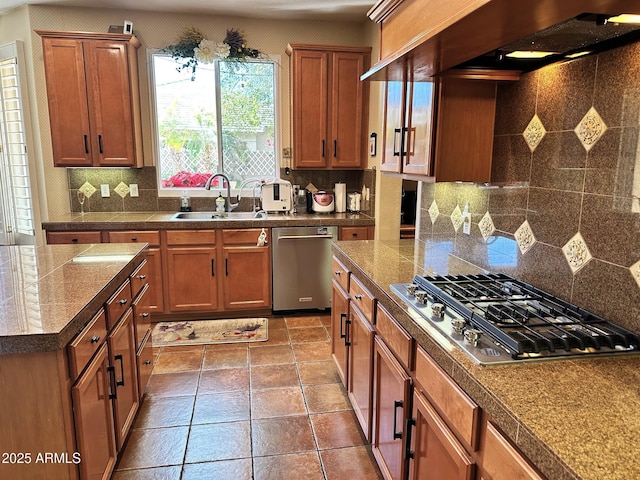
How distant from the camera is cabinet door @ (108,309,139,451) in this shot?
80.9 inches

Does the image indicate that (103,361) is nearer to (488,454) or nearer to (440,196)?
(488,454)

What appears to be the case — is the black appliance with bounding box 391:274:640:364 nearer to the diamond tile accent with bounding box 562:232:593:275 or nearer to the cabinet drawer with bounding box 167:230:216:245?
the diamond tile accent with bounding box 562:232:593:275

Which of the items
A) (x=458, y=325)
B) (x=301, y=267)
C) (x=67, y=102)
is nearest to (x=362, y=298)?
(x=458, y=325)

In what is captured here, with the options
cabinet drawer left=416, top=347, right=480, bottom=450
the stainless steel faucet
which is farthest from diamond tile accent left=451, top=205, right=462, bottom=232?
the stainless steel faucet

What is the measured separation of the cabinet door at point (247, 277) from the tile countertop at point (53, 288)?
4.21ft

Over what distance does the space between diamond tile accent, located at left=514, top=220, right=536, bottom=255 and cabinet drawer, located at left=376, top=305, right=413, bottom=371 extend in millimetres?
653

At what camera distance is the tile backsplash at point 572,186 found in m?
1.43

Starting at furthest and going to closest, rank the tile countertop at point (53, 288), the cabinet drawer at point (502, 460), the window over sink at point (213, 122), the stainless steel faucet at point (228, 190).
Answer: the window over sink at point (213, 122), the stainless steel faucet at point (228, 190), the tile countertop at point (53, 288), the cabinet drawer at point (502, 460)

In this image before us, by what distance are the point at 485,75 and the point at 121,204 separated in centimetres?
356

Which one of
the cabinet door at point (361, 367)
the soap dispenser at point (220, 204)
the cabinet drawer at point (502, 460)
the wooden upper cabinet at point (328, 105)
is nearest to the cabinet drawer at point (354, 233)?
the wooden upper cabinet at point (328, 105)

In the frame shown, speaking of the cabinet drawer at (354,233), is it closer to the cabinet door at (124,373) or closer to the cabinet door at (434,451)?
the cabinet door at (124,373)

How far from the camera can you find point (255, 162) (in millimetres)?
4527

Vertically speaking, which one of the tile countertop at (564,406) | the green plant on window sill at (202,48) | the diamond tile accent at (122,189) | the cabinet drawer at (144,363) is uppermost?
the green plant on window sill at (202,48)

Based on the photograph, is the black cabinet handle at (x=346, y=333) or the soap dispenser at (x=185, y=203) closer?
the black cabinet handle at (x=346, y=333)
